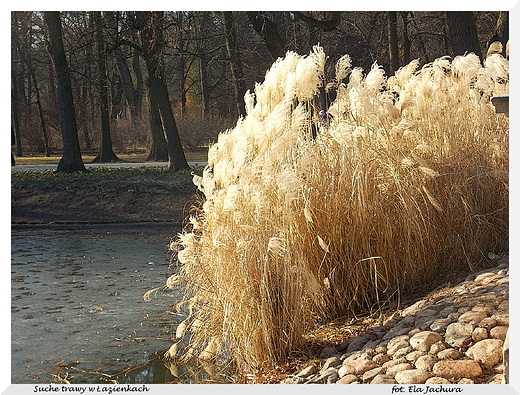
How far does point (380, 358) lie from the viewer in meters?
3.36

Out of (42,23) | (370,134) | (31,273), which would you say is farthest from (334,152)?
(42,23)

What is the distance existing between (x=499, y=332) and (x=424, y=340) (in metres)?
0.37

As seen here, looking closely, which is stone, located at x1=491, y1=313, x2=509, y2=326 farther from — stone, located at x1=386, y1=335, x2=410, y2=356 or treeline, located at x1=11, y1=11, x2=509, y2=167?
treeline, located at x1=11, y1=11, x2=509, y2=167

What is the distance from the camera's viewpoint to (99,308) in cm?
546

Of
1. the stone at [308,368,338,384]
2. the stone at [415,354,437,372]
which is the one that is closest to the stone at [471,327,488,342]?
the stone at [415,354,437,372]

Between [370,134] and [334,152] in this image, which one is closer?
[334,152]

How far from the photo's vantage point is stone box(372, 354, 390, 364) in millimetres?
3341

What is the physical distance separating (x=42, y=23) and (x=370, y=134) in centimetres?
1126

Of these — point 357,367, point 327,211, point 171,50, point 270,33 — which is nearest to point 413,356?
point 357,367

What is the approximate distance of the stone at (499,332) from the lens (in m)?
3.24

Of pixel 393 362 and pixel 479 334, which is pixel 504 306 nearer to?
pixel 479 334

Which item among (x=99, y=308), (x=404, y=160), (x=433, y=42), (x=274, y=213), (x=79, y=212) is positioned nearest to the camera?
(x=274, y=213)

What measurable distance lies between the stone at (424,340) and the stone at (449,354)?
0.10 m
